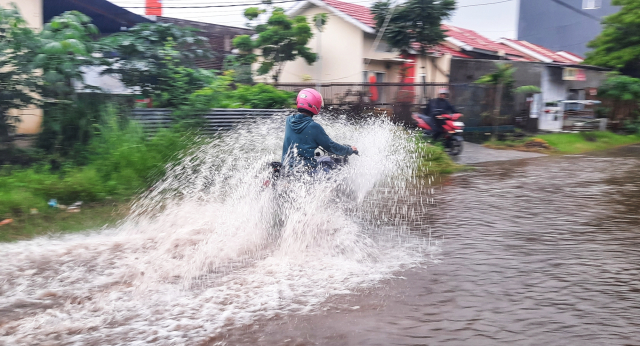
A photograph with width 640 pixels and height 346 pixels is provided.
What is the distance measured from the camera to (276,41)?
1966 centimetres

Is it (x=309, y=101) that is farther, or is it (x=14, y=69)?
(x=14, y=69)

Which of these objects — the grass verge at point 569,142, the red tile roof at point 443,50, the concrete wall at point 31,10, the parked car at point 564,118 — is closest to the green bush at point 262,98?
the concrete wall at point 31,10

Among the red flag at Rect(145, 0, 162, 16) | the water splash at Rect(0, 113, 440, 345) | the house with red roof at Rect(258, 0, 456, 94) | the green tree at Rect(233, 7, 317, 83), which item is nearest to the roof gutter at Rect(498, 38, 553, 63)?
the house with red roof at Rect(258, 0, 456, 94)

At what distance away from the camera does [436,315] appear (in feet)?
13.9

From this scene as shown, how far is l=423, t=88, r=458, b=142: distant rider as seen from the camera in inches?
539

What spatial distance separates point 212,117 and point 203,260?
5258mm

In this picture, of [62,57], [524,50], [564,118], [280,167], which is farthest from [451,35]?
[280,167]

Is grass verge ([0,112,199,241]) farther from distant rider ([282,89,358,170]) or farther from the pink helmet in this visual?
the pink helmet

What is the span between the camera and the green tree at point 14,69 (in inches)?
326

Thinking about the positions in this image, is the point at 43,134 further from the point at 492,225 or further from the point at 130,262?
the point at 492,225

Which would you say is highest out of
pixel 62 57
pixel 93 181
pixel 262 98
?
pixel 62 57

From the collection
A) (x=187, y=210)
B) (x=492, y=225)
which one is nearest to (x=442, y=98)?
(x=492, y=225)

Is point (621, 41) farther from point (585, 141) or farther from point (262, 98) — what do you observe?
point (262, 98)

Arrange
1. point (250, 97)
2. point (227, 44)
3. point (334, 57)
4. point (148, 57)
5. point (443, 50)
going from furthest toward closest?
point (227, 44)
point (443, 50)
point (334, 57)
point (250, 97)
point (148, 57)
